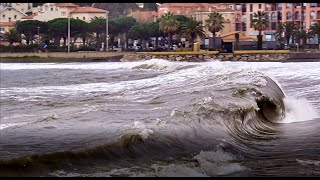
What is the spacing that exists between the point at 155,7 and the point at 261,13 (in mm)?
Answer: 21654

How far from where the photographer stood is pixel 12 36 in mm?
55219

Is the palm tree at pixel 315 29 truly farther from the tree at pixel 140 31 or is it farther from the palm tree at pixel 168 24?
the tree at pixel 140 31

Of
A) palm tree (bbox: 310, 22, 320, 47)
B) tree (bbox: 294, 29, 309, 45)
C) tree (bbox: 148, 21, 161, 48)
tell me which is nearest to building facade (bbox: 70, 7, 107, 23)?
tree (bbox: 148, 21, 161, 48)

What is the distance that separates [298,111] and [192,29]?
37734 millimetres

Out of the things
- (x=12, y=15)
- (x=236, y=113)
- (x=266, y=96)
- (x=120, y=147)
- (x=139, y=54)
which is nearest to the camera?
(x=120, y=147)

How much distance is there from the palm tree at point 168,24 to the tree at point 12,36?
43.3 feet

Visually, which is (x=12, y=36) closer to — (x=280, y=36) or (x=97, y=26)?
(x=97, y=26)

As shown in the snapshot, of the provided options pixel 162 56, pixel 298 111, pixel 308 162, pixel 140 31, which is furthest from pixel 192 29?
pixel 308 162

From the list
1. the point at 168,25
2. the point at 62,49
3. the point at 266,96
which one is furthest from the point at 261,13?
the point at 266,96

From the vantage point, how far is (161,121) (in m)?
7.70

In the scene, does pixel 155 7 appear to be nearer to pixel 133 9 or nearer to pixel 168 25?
pixel 133 9

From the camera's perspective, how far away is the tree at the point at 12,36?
54588 millimetres

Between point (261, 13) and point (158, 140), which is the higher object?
point (261, 13)

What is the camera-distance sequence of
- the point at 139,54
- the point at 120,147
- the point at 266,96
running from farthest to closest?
the point at 139,54 → the point at 266,96 → the point at 120,147
